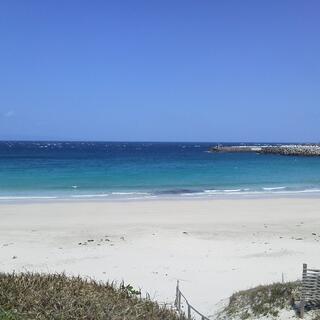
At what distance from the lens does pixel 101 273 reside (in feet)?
47.9

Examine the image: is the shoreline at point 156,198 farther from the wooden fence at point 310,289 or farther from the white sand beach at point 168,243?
the wooden fence at point 310,289

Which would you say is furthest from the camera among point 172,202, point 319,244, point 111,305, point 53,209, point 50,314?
point 172,202

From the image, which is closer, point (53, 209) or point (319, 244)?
point (319, 244)

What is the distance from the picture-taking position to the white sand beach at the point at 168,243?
1412 centimetres

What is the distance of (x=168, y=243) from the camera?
737 inches

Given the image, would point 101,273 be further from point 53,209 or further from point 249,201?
point 249,201

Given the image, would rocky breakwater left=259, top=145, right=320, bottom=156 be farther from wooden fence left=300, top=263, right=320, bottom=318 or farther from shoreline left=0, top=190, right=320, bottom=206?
wooden fence left=300, top=263, right=320, bottom=318

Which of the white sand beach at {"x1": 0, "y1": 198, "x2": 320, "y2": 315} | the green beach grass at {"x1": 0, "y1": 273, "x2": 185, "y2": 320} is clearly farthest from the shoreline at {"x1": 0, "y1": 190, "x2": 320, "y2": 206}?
the green beach grass at {"x1": 0, "y1": 273, "x2": 185, "y2": 320}

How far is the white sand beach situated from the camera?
1412 cm

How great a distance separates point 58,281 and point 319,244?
46.7ft

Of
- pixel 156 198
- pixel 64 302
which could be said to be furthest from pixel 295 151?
pixel 64 302

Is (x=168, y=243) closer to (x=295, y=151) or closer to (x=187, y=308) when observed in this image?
(x=187, y=308)

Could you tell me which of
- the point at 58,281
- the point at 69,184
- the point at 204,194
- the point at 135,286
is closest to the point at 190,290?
the point at 135,286

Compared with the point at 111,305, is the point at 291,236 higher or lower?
lower
